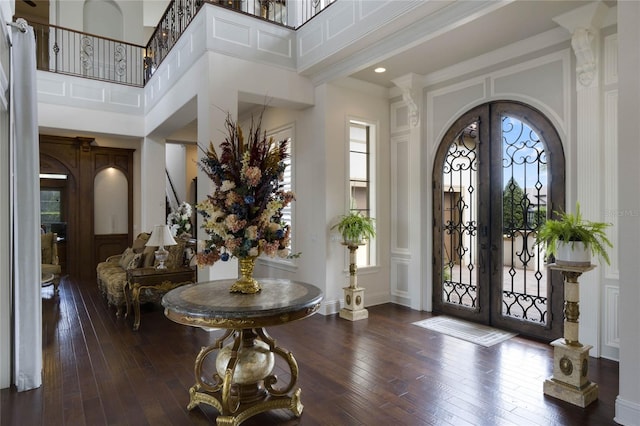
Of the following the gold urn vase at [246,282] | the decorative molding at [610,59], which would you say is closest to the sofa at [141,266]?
the gold urn vase at [246,282]

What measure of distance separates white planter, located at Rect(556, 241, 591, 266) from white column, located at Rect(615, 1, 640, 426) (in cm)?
34

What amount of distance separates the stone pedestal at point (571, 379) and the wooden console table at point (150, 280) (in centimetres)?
437

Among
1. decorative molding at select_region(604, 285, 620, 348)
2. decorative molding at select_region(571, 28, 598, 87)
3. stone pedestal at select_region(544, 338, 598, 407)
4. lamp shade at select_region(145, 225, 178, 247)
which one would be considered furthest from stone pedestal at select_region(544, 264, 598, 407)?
lamp shade at select_region(145, 225, 178, 247)

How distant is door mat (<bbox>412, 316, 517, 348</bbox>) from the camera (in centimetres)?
436

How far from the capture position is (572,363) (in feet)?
9.73

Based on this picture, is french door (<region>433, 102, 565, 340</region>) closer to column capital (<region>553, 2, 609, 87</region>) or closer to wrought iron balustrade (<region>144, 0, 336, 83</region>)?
column capital (<region>553, 2, 609, 87</region>)

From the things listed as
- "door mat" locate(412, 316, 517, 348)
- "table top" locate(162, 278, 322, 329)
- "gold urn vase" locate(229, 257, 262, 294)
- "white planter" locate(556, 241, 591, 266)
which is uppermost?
"white planter" locate(556, 241, 591, 266)

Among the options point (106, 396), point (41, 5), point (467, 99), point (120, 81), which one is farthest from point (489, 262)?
point (41, 5)

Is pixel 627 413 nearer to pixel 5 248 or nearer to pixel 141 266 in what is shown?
pixel 5 248

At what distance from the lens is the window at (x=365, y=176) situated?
5.94 m

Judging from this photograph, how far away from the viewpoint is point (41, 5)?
31.2ft

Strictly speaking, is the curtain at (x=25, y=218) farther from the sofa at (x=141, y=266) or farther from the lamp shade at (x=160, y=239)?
the sofa at (x=141, y=266)

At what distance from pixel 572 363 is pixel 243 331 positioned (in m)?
2.53

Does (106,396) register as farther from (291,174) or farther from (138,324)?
(291,174)
